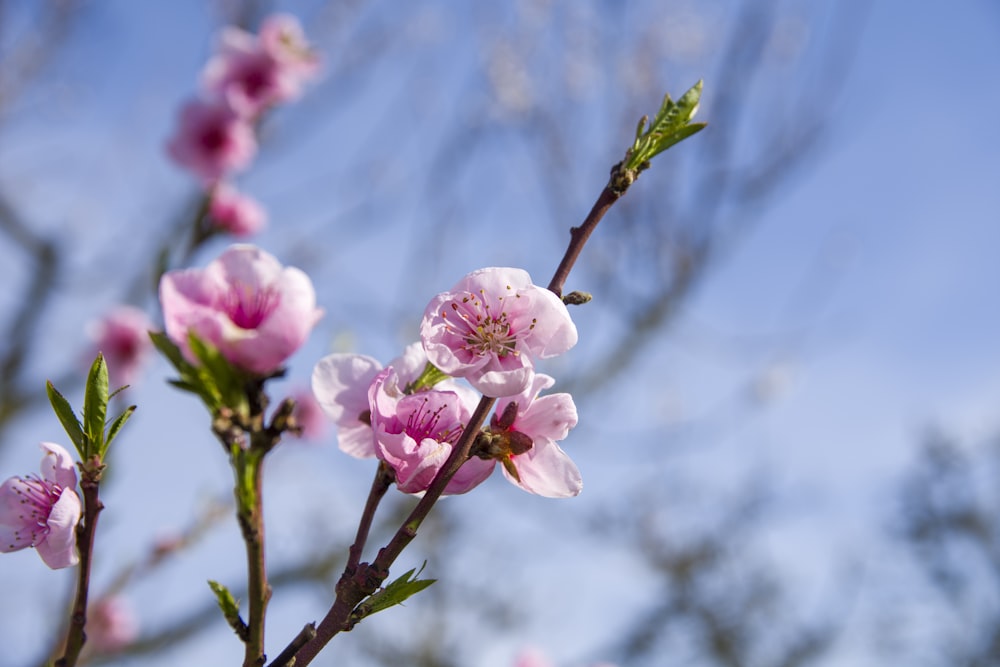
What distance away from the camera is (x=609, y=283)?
543 cm

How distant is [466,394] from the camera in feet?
2.84

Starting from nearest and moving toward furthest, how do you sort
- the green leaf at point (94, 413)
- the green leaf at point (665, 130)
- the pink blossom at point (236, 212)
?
the green leaf at point (94, 413), the green leaf at point (665, 130), the pink blossom at point (236, 212)

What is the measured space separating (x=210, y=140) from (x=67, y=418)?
2.71 m

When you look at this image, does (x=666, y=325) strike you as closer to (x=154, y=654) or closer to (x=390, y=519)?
(x=390, y=519)

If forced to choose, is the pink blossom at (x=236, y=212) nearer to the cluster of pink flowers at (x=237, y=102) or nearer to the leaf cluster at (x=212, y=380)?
the cluster of pink flowers at (x=237, y=102)

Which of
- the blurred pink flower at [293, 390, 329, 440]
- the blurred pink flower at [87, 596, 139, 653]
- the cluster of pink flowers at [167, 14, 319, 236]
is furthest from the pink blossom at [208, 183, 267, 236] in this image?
the blurred pink flower at [87, 596, 139, 653]

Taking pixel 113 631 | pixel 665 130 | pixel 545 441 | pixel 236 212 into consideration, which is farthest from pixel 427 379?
pixel 113 631

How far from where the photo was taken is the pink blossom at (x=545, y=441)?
33.9 inches

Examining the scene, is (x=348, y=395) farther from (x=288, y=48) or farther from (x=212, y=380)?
(x=288, y=48)

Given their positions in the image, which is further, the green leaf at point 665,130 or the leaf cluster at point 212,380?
the green leaf at point 665,130

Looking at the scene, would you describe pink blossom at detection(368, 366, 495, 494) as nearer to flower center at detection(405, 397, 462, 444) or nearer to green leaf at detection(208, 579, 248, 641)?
flower center at detection(405, 397, 462, 444)

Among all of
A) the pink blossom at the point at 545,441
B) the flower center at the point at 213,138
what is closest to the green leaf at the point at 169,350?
the pink blossom at the point at 545,441

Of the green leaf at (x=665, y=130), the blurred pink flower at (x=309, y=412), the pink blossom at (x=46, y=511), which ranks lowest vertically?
the pink blossom at (x=46, y=511)

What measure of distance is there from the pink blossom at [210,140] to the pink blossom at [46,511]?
2.55 metres
